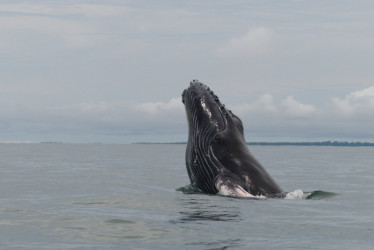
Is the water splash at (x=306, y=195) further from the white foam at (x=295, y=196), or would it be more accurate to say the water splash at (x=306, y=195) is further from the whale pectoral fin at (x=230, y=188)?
the whale pectoral fin at (x=230, y=188)

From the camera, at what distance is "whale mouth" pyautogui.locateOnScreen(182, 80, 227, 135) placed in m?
13.2

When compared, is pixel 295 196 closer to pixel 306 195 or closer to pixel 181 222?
pixel 306 195

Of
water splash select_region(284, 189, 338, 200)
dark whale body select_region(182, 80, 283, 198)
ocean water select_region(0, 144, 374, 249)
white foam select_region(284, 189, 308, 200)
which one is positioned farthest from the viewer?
water splash select_region(284, 189, 338, 200)

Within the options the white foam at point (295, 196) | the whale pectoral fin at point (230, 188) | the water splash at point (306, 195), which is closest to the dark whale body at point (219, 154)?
the whale pectoral fin at point (230, 188)

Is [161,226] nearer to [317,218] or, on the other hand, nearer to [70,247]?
[70,247]

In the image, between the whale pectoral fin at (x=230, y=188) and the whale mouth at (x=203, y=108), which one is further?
the whale mouth at (x=203, y=108)

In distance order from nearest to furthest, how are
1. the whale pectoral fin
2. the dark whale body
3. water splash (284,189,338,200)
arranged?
the whale pectoral fin < the dark whale body < water splash (284,189,338,200)

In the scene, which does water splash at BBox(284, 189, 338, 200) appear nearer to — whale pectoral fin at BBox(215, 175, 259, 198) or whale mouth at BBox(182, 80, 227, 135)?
whale pectoral fin at BBox(215, 175, 259, 198)

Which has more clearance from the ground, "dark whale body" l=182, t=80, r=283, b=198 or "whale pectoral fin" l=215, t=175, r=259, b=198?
"dark whale body" l=182, t=80, r=283, b=198

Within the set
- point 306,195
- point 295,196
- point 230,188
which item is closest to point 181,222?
point 230,188

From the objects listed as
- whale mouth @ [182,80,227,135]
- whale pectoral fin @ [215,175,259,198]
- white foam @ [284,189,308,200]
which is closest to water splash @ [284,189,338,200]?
white foam @ [284,189,308,200]

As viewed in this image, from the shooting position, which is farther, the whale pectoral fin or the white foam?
the white foam

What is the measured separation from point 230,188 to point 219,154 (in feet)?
2.96

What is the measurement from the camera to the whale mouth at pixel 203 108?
521 inches
